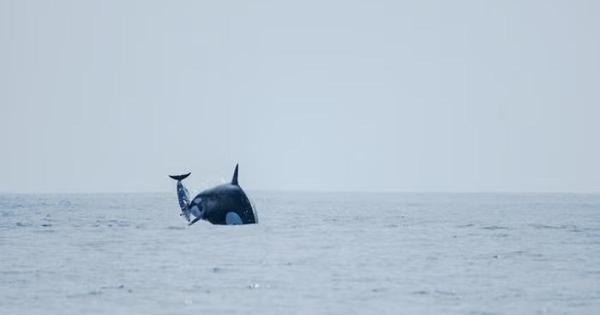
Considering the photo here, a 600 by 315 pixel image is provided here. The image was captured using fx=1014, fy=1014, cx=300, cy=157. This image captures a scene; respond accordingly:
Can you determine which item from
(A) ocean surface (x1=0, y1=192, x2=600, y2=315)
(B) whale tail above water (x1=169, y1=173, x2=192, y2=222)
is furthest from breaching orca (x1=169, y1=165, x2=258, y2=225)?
(A) ocean surface (x1=0, y1=192, x2=600, y2=315)

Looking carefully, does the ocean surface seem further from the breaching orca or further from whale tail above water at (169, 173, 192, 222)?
whale tail above water at (169, 173, 192, 222)

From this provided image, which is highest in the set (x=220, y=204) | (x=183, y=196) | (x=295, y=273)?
(x=183, y=196)

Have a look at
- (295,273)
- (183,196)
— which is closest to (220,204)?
(183,196)

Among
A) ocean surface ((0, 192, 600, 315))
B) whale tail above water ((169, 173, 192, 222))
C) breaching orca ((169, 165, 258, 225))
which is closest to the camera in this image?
ocean surface ((0, 192, 600, 315))

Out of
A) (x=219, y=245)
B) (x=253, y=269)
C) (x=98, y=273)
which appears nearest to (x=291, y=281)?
(x=253, y=269)

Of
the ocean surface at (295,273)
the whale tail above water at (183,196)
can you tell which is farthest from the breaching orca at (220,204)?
the ocean surface at (295,273)

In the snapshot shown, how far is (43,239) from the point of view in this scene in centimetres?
4962

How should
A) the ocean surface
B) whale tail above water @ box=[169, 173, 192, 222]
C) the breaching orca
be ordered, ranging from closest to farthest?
the ocean surface < the breaching orca < whale tail above water @ box=[169, 173, 192, 222]

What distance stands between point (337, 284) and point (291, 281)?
1.62 m

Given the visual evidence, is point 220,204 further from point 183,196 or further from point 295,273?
point 295,273

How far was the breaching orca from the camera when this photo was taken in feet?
169

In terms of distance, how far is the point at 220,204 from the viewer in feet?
172

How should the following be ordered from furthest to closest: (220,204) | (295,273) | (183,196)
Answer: (183,196), (220,204), (295,273)

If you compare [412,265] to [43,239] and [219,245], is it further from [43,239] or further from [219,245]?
[43,239]
